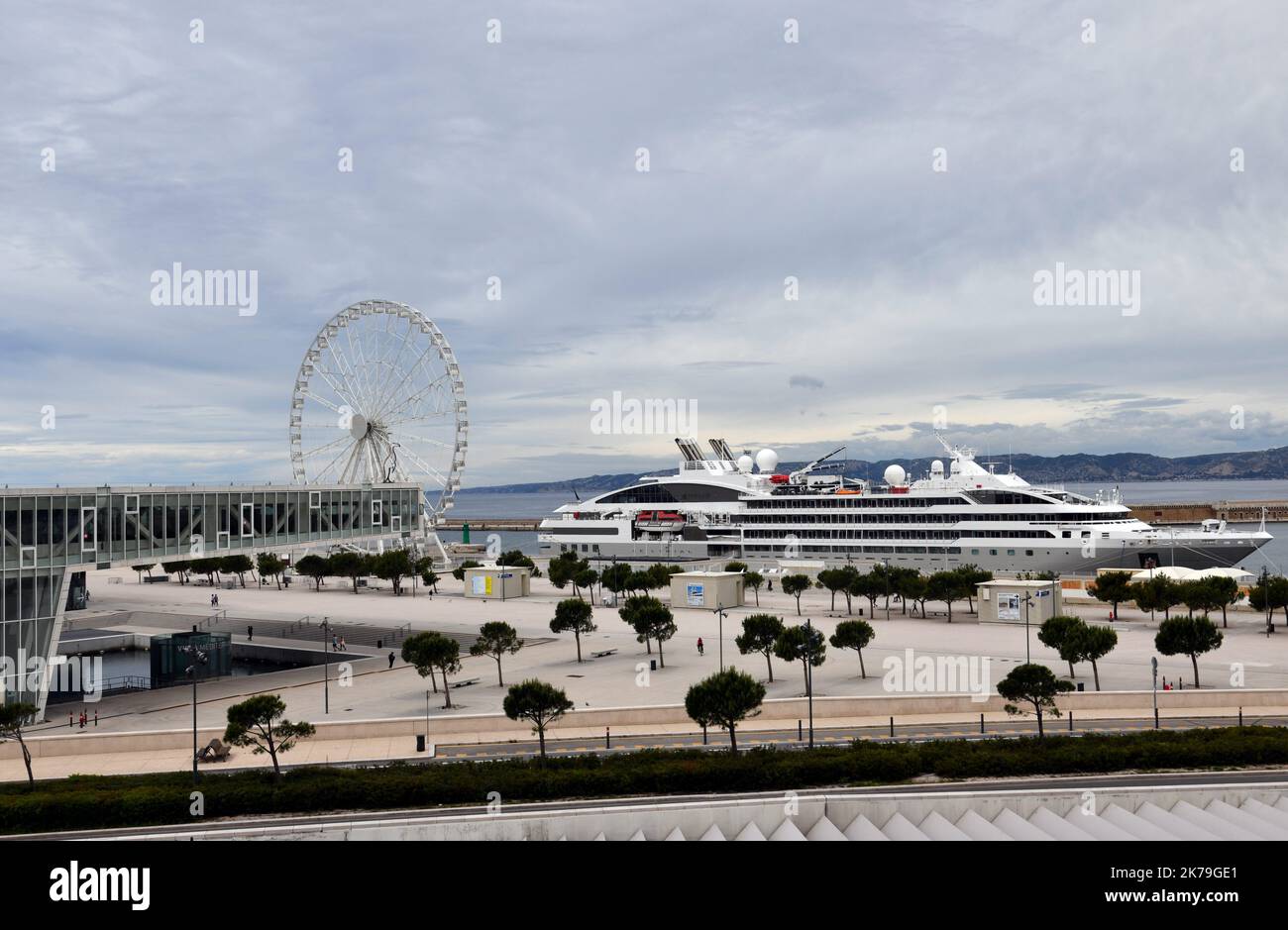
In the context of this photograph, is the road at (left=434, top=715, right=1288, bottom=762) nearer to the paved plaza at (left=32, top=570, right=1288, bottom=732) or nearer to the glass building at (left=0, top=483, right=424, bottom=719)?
the paved plaza at (left=32, top=570, right=1288, bottom=732)

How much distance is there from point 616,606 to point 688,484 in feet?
119

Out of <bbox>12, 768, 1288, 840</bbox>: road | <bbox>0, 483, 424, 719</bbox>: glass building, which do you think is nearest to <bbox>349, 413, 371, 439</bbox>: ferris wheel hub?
<bbox>0, 483, 424, 719</bbox>: glass building

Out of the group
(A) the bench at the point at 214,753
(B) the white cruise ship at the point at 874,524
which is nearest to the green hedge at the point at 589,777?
A: (A) the bench at the point at 214,753

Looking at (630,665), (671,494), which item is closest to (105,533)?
(630,665)

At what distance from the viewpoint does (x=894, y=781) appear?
25062 millimetres

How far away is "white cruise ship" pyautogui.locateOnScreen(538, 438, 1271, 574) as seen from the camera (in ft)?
254

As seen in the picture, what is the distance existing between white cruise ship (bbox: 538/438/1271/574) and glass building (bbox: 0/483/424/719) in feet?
164

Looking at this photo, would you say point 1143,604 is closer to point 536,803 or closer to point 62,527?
point 536,803

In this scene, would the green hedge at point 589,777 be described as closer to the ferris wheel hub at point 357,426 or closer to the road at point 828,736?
the road at point 828,736

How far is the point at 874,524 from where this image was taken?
A: 89.5 m
